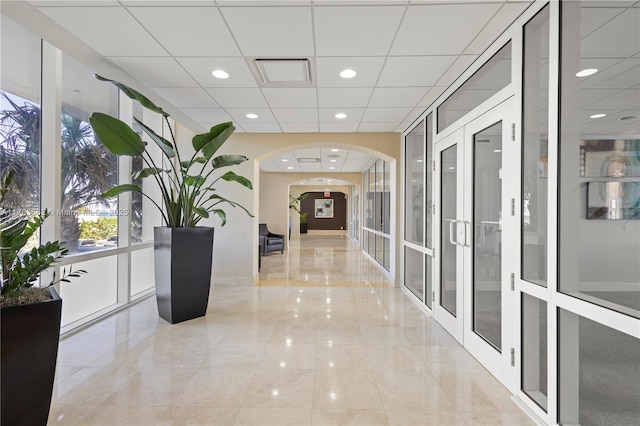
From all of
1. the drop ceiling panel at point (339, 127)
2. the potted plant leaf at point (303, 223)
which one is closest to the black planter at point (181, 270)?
the drop ceiling panel at point (339, 127)

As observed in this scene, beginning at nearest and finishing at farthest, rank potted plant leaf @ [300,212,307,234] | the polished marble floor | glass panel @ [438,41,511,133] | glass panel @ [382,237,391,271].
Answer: the polished marble floor < glass panel @ [438,41,511,133] < glass panel @ [382,237,391,271] < potted plant leaf @ [300,212,307,234]

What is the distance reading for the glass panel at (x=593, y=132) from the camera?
1.96 m

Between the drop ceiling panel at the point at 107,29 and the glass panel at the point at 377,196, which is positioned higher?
the drop ceiling panel at the point at 107,29

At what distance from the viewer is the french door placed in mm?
2580

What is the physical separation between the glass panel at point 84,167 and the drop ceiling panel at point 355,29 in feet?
9.48

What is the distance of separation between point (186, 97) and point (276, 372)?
3.61 metres

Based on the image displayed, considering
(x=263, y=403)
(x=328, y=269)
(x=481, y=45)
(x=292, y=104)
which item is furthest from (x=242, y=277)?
(x=481, y=45)

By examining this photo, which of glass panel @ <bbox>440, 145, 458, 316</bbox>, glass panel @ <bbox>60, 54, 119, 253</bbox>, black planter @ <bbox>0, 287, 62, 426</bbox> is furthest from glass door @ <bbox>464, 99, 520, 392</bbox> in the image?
glass panel @ <bbox>60, 54, 119, 253</bbox>

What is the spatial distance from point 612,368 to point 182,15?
15.2ft

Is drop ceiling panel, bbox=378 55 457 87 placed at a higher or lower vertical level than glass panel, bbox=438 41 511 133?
higher

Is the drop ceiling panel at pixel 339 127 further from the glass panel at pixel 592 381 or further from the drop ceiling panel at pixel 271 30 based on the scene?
the glass panel at pixel 592 381

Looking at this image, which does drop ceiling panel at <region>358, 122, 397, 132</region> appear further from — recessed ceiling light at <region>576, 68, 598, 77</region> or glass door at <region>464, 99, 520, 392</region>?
recessed ceiling light at <region>576, 68, 598, 77</region>

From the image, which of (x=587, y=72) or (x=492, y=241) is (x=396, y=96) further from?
(x=587, y=72)

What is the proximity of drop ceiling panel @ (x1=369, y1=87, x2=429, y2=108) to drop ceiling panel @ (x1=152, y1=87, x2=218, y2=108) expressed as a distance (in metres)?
2.23
